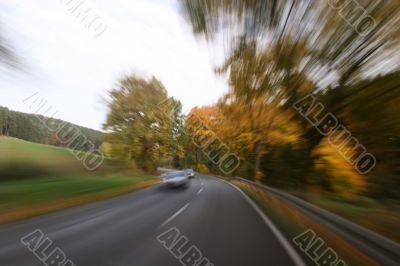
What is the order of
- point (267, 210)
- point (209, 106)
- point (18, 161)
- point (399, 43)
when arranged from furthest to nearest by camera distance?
1. point (209, 106)
2. point (18, 161)
3. point (267, 210)
4. point (399, 43)

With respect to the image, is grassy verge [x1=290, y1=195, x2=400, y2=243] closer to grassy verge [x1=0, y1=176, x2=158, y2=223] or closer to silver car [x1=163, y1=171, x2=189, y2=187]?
silver car [x1=163, y1=171, x2=189, y2=187]

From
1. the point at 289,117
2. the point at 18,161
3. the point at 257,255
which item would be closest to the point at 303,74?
the point at 289,117

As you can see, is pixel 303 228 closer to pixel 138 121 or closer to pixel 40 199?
pixel 40 199

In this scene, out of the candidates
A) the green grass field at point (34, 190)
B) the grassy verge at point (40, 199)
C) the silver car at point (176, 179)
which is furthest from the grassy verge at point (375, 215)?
the green grass field at point (34, 190)

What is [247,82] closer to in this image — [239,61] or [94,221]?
[239,61]

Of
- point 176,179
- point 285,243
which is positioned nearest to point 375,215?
point 285,243

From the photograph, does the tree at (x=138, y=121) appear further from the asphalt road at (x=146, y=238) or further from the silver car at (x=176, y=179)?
Answer: the asphalt road at (x=146, y=238)

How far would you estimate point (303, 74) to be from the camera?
468 inches

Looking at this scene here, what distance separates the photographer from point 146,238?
732 cm

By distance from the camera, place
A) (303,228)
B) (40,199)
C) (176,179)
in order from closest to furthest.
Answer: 1. (303,228)
2. (40,199)
3. (176,179)

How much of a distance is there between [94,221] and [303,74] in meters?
8.05

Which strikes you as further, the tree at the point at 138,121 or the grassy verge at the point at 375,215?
the tree at the point at 138,121

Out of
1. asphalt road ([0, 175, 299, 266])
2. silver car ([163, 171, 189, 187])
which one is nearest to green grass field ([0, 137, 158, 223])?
asphalt road ([0, 175, 299, 266])

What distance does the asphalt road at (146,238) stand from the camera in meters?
5.76
